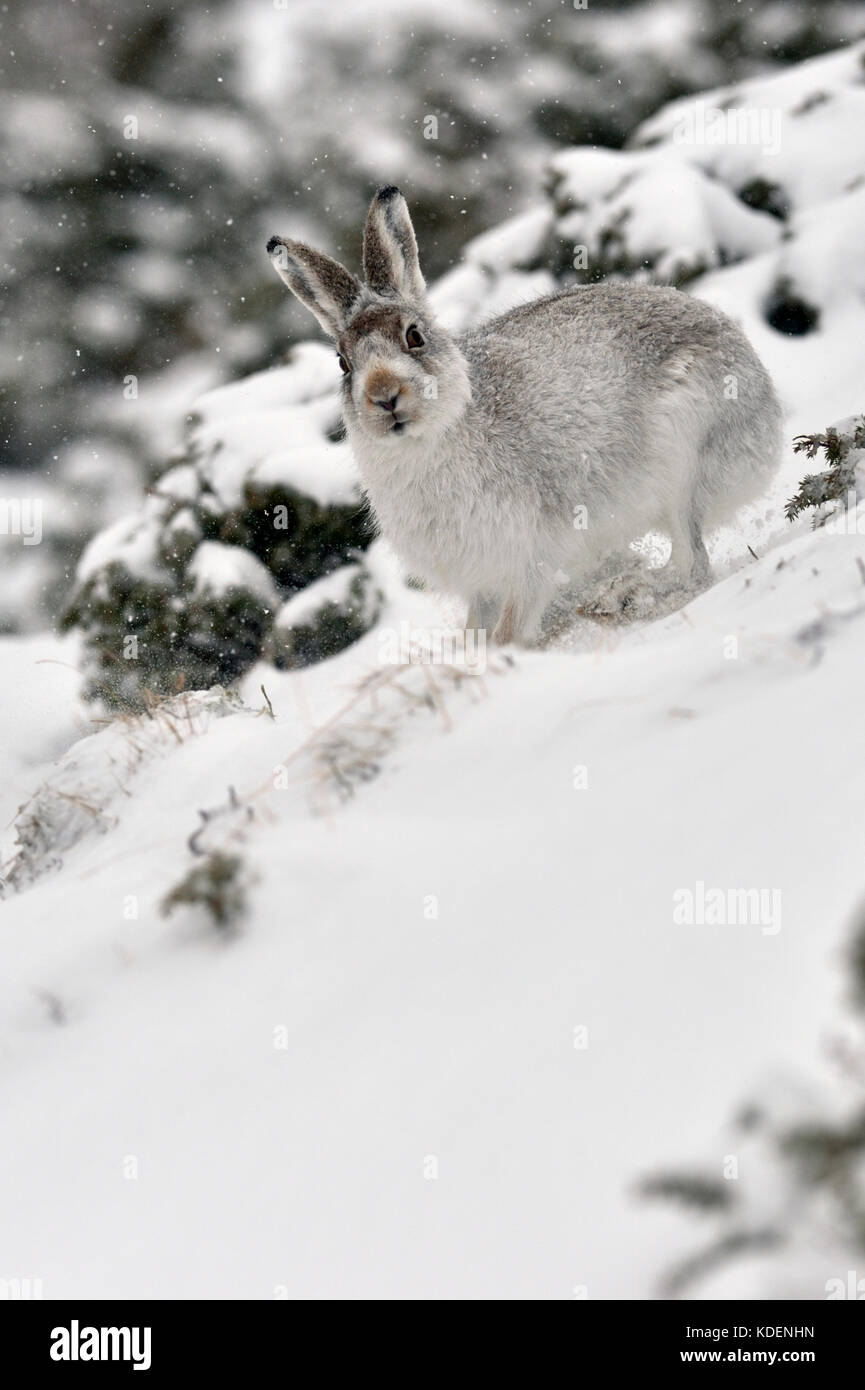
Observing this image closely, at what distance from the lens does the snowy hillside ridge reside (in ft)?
28.1

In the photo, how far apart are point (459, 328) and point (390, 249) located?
332 cm

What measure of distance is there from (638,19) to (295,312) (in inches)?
221

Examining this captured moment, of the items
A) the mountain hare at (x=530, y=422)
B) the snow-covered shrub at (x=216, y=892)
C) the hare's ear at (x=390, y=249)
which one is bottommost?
the snow-covered shrub at (x=216, y=892)

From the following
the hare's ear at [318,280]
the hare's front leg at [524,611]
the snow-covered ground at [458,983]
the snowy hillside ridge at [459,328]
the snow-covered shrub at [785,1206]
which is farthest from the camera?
the snowy hillside ridge at [459,328]

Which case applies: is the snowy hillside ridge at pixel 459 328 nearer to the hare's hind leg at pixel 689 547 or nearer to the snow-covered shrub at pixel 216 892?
the hare's hind leg at pixel 689 547

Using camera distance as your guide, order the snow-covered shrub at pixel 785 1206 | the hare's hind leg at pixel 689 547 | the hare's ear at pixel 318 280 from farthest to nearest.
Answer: the hare's hind leg at pixel 689 547 < the hare's ear at pixel 318 280 < the snow-covered shrub at pixel 785 1206

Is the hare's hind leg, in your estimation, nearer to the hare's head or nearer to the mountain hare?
the mountain hare

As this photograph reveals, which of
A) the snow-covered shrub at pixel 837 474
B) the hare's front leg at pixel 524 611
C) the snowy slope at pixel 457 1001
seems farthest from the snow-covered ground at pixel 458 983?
the hare's front leg at pixel 524 611

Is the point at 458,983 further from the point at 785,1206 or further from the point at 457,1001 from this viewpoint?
the point at 785,1206

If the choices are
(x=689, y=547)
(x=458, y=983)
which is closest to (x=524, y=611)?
(x=689, y=547)

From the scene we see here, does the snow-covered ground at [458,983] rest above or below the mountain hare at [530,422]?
below

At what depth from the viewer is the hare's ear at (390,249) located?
15.1 feet

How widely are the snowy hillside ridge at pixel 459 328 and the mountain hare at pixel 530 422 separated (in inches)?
93.3

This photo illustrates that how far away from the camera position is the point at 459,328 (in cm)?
792
